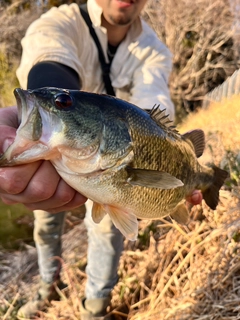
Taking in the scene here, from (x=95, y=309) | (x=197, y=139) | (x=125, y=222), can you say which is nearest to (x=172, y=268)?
(x=95, y=309)

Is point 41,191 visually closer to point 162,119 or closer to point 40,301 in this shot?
point 162,119

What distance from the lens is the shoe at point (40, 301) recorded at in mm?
2850

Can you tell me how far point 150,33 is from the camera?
2.76 meters

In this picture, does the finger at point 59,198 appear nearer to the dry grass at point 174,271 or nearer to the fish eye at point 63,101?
the fish eye at point 63,101

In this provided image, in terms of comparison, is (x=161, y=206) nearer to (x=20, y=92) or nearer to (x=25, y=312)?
(x=20, y=92)

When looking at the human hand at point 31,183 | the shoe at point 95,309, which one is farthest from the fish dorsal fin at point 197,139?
the shoe at point 95,309

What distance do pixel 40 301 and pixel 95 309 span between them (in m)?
0.64

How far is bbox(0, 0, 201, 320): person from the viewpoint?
75.9 inches

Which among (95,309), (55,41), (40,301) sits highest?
(55,41)

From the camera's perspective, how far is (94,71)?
247 centimetres

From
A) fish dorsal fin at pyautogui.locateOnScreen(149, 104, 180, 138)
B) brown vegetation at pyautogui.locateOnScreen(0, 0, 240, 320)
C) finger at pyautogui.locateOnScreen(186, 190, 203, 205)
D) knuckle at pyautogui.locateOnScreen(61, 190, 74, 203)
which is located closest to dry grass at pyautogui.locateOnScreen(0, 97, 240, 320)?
brown vegetation at pyautogui.locateOnScreen(0, 0, 240, 320)

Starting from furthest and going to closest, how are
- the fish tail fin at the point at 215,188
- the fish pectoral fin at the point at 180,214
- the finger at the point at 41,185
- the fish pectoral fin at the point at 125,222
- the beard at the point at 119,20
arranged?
the beard at the point at 119,20 → the fish tail fin at the point at 215,188 → the fish pectoral fin at the point at 180,214 → the fish pectoral fin at the point at 125,222 → the finger at the point at 41,185

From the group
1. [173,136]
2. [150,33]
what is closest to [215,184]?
[173,136]

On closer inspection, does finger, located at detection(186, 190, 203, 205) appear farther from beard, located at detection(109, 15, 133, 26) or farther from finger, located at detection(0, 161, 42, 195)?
beard, located at detection(109, 15, 133, 26)
